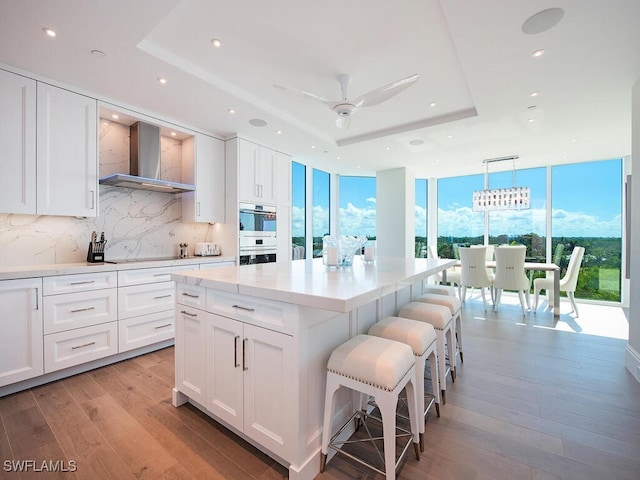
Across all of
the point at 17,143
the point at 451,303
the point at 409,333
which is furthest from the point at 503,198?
the point at 17,143

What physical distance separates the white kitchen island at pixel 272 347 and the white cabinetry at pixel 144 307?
4.20 ft

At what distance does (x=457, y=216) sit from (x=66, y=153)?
7.16 meters

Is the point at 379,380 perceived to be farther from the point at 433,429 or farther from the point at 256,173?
the point at 256,173

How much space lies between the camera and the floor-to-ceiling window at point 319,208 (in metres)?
6.45

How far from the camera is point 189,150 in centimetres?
386

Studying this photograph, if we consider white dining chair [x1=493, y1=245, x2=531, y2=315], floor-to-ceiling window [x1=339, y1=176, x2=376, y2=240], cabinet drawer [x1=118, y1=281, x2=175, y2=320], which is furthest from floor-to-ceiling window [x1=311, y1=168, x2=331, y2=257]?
cabinet drawer [x1=118, y1=281, x2=175, y2=320]

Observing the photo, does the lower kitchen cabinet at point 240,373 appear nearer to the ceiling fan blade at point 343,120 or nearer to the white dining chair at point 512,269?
the ceiling fan blade at point 343,120

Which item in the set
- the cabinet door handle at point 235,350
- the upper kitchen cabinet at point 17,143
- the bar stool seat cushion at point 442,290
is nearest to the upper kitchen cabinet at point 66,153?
the upper kitchen cabinet at point 17,143

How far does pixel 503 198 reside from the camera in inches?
198

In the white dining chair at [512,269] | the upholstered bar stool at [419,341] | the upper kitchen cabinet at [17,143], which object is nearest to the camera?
the upholstered bar stool at [419,341]

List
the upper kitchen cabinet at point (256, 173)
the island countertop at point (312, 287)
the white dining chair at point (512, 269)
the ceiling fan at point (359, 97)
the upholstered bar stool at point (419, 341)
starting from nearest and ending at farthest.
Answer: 1. the island countertop at point (312, 287)
2. the upholstered bar stool at point (419, 341)
3. the ceiling fan at point (359, 97)
4. the upper kitchen cabinet at point (256, 173)
5. the white dining chair at point (512, 269)

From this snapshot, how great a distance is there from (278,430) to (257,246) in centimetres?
307

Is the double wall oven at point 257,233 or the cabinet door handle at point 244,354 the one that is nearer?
the cabinet door handle at point 244,354

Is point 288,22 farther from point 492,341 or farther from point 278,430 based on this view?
point 492,341
